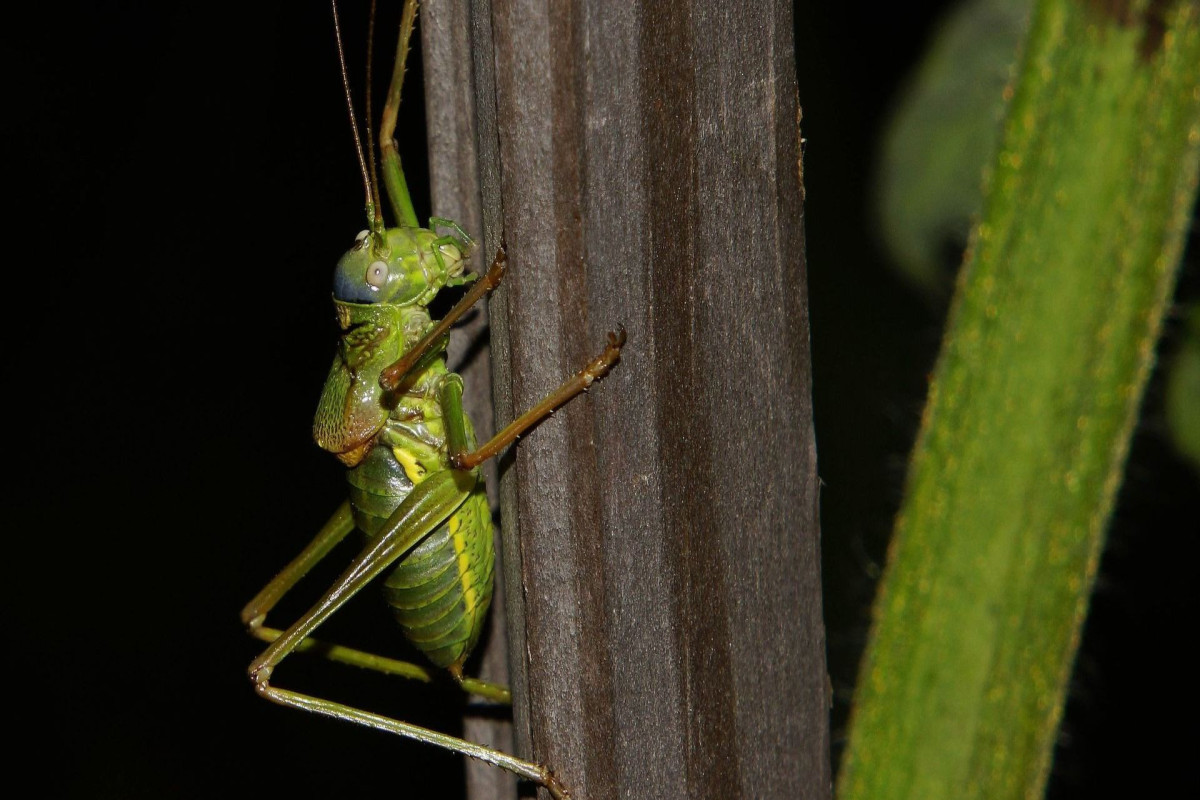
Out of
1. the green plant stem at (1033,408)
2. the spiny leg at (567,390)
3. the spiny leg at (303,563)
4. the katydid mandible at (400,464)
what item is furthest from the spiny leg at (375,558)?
the green plant stem at (1033,408)

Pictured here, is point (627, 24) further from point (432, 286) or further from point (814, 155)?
point (814, 155)

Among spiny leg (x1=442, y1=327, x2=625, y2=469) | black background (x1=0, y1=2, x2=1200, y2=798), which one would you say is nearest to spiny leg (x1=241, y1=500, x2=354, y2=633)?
black background (x1=0, y1=2, x2=1200, y2=798)

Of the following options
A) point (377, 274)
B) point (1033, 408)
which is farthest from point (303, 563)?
point (1033, 408)

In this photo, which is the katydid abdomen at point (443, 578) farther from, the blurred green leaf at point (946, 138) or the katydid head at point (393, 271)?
the blurred green leaf at point (946, 138)

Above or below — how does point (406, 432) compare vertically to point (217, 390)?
above

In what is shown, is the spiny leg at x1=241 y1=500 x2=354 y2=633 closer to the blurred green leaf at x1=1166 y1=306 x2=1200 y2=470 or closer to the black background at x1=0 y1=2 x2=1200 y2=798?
the black background at x1=0 y1=2 x2=1200 y2=798

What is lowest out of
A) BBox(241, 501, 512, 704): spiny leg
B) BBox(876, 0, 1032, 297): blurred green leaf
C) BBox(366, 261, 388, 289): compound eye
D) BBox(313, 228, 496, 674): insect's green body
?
BBox(241, 501, 512, 704): spiny leg

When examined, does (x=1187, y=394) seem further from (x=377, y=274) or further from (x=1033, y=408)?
(x=377, y=274)

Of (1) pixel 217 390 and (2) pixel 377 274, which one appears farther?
(1) pixel 217 390
